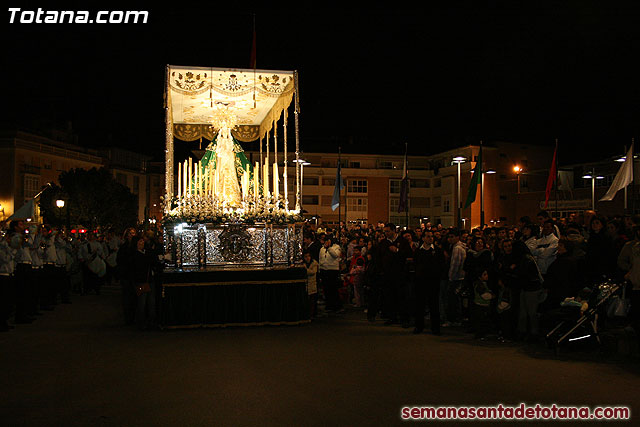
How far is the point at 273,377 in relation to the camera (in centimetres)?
739

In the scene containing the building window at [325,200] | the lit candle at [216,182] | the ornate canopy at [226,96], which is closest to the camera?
the ornate canopy at [226,96]

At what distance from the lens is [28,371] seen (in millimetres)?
7809

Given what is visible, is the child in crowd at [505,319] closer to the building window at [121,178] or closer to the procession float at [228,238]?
the procession float at [228,238]

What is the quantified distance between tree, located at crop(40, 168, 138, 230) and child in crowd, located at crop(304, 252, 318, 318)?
42.9 m

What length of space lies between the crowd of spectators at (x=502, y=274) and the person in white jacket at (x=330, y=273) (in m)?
0.74

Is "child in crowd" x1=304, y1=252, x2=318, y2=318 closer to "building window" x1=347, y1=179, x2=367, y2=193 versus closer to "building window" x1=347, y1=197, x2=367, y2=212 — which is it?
"building window" x1=347, y1=197, x2=367, y2=212

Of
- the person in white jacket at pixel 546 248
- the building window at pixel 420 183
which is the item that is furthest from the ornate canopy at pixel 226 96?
the building window at pixel 420 183

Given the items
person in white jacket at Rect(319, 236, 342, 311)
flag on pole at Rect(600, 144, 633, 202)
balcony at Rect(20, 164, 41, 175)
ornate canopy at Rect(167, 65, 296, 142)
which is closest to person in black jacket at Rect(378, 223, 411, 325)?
person in white jacket at Rect(319, 236, 342, 311)

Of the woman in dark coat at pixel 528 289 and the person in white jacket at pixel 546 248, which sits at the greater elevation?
the person in white jacket at pixel 546 248

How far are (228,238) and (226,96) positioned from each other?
3702 mm

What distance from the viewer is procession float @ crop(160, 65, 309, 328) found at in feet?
38.3

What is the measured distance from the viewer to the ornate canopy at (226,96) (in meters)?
12.8

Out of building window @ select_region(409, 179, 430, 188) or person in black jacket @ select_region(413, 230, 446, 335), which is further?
building window @ select_region(409, 179, 430, 188)

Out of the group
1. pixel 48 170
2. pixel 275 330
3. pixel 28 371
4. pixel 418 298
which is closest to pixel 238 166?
pixel 275 330
